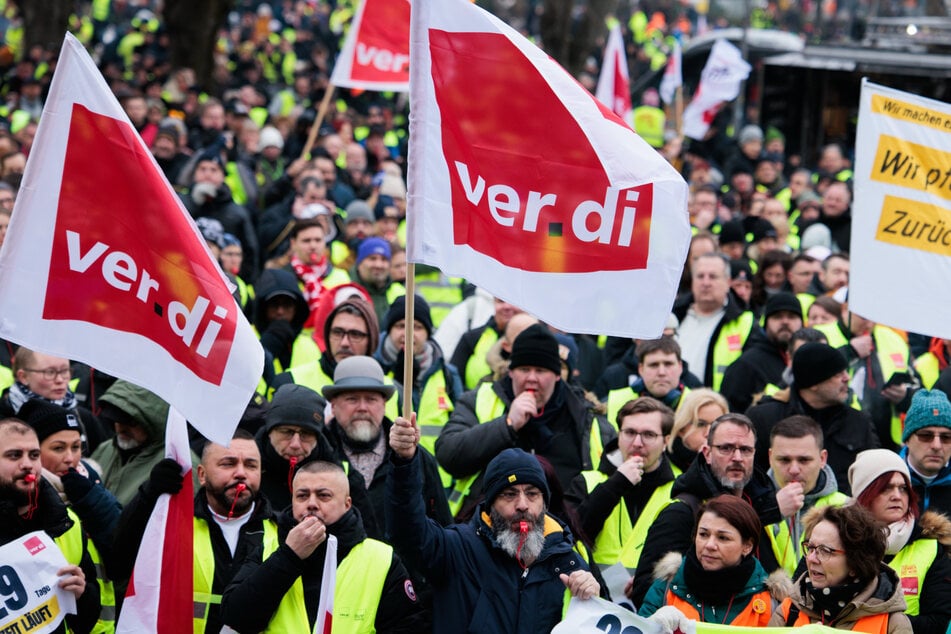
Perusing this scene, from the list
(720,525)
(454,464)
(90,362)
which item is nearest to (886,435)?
(454,464)

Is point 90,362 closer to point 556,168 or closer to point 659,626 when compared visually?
point 556,168

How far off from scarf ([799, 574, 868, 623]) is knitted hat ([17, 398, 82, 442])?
317 centimetres

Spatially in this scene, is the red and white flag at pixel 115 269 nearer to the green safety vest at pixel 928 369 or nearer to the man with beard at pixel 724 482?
the man with beard at pixel 724 482

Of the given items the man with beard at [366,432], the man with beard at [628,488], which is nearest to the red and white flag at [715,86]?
the man with beard at [628,488]

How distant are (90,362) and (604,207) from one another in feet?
6.29

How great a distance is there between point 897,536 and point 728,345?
11.9 feet

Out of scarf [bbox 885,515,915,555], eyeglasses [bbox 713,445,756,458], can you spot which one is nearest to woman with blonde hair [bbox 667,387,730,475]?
eyeglasses [bbox 713,445,756,458]

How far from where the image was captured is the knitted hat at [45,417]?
6.61m

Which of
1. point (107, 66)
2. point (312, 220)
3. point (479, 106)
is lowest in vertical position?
point (107, 66)

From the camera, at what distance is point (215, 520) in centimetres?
629

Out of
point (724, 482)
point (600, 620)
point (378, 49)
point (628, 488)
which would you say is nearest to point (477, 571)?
point (600, 620)

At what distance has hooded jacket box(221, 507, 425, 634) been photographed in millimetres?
5816

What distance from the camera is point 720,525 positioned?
19.2 ft

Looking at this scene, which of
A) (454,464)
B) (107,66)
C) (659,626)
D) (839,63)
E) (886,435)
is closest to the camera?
(659,626)
